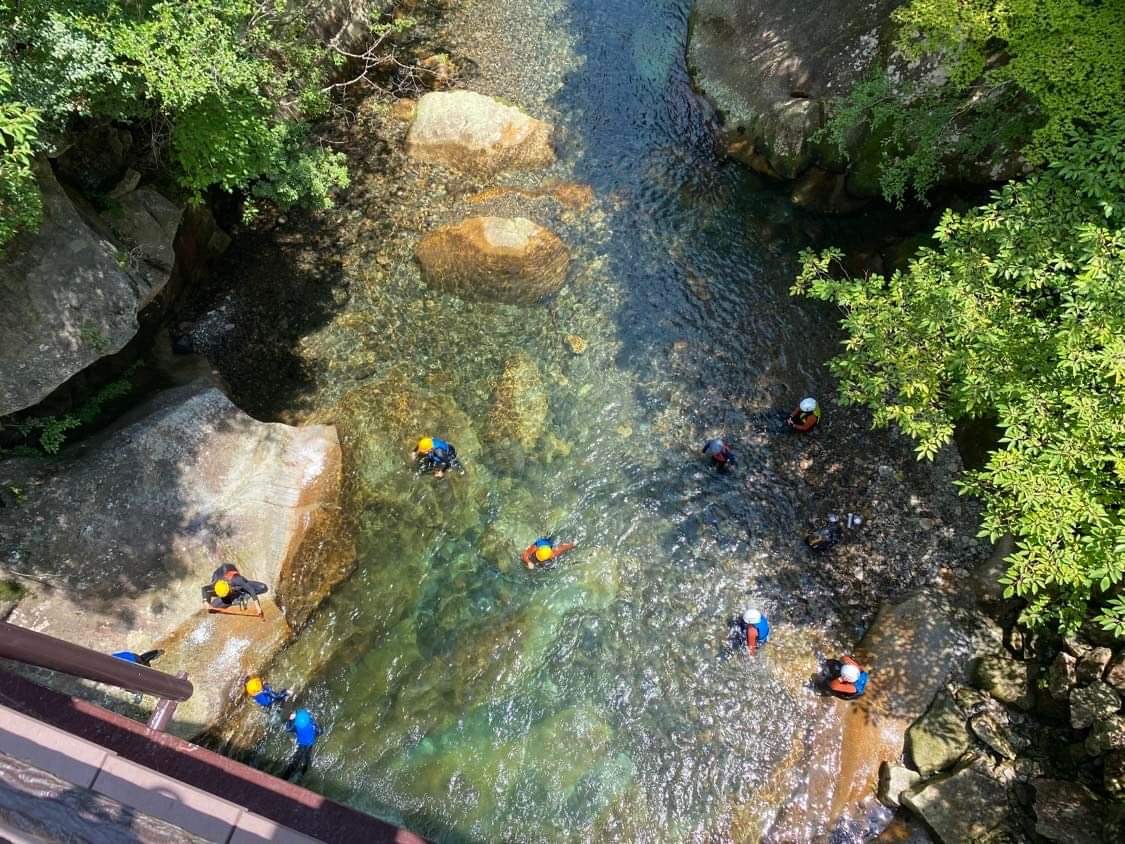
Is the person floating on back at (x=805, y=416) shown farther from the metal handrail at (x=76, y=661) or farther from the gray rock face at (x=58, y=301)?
the gray rock face at (x=58, y=301)

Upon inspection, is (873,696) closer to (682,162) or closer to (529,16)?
(682,162)

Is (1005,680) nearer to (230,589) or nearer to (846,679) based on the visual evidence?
(846,679)

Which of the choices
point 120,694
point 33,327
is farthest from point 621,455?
point 33,327

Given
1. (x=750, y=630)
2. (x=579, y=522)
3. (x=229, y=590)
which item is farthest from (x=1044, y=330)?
(x=229, y=590)

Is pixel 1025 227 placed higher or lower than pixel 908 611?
higher

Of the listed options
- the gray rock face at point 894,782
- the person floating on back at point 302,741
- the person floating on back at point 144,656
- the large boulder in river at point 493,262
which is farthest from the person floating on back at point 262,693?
the gray rock face at point 894,782
